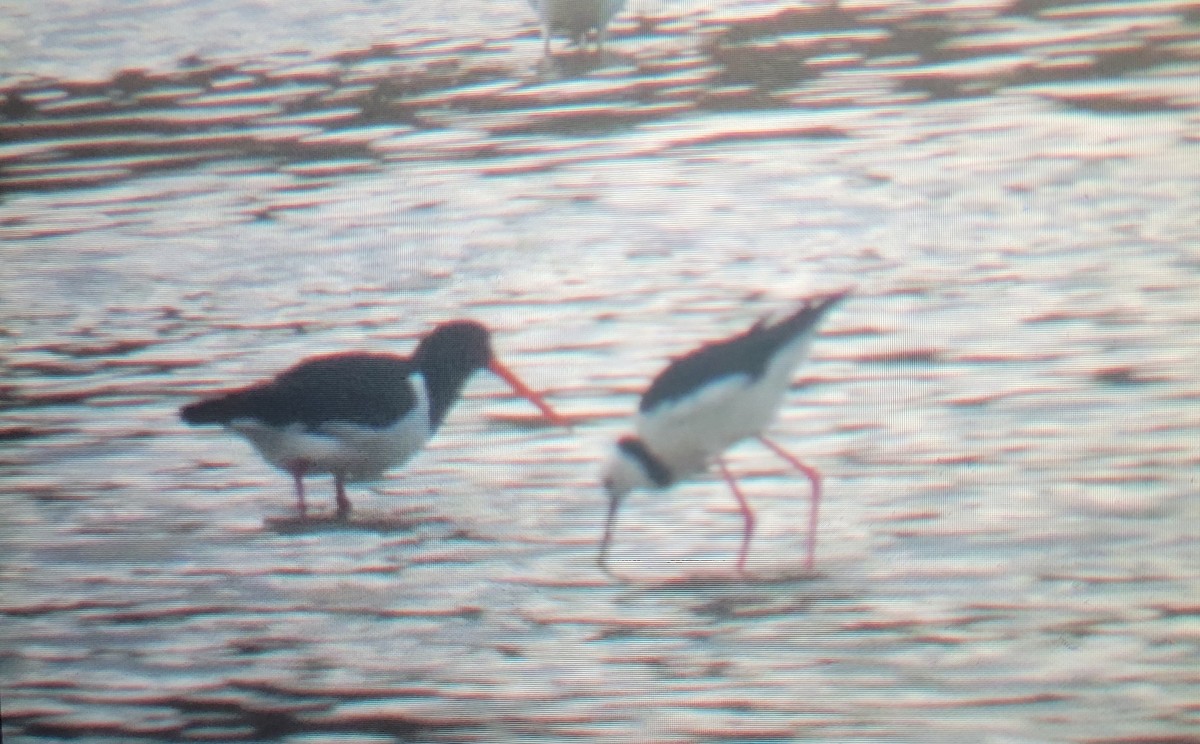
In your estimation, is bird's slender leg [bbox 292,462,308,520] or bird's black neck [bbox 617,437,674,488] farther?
bird's slender leg [bbox 292,462,308,520]

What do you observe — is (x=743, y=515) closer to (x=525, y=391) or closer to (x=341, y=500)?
(x=525, y=391)

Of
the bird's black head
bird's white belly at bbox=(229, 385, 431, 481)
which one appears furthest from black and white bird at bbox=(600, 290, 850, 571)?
the bird's black head

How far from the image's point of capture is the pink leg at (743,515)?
8.00 m

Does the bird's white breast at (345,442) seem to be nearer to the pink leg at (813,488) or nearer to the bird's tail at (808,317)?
the pink leg at (813,488)

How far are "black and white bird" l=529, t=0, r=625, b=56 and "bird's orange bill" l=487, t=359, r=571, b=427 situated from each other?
9255 mm

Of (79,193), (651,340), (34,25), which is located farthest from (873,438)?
(34,25)

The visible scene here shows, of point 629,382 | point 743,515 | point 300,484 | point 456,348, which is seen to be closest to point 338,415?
point 300,484

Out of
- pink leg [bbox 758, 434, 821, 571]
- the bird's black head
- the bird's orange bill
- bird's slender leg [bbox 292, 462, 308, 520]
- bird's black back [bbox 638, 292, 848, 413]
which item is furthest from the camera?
the bird's orange bill

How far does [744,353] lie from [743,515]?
0.64 meters

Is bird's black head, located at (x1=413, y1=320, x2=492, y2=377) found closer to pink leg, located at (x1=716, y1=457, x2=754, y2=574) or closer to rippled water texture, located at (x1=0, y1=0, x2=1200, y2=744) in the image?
rippled water texture, located at (x1=0, y1=0, x2=1200, y2=744)

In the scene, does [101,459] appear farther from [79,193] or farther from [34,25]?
[34,25]

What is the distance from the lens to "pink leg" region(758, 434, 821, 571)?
26.1ft

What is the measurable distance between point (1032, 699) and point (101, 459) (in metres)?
4.54

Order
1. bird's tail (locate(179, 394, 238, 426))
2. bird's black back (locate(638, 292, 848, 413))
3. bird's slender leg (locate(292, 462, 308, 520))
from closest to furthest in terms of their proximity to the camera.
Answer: bird's black back (locate(638, 292, 848, 413))
bird's tail (locate(179, 394, 238, 426))
bird's slender leg (locate(292, 462, 308, 520))
